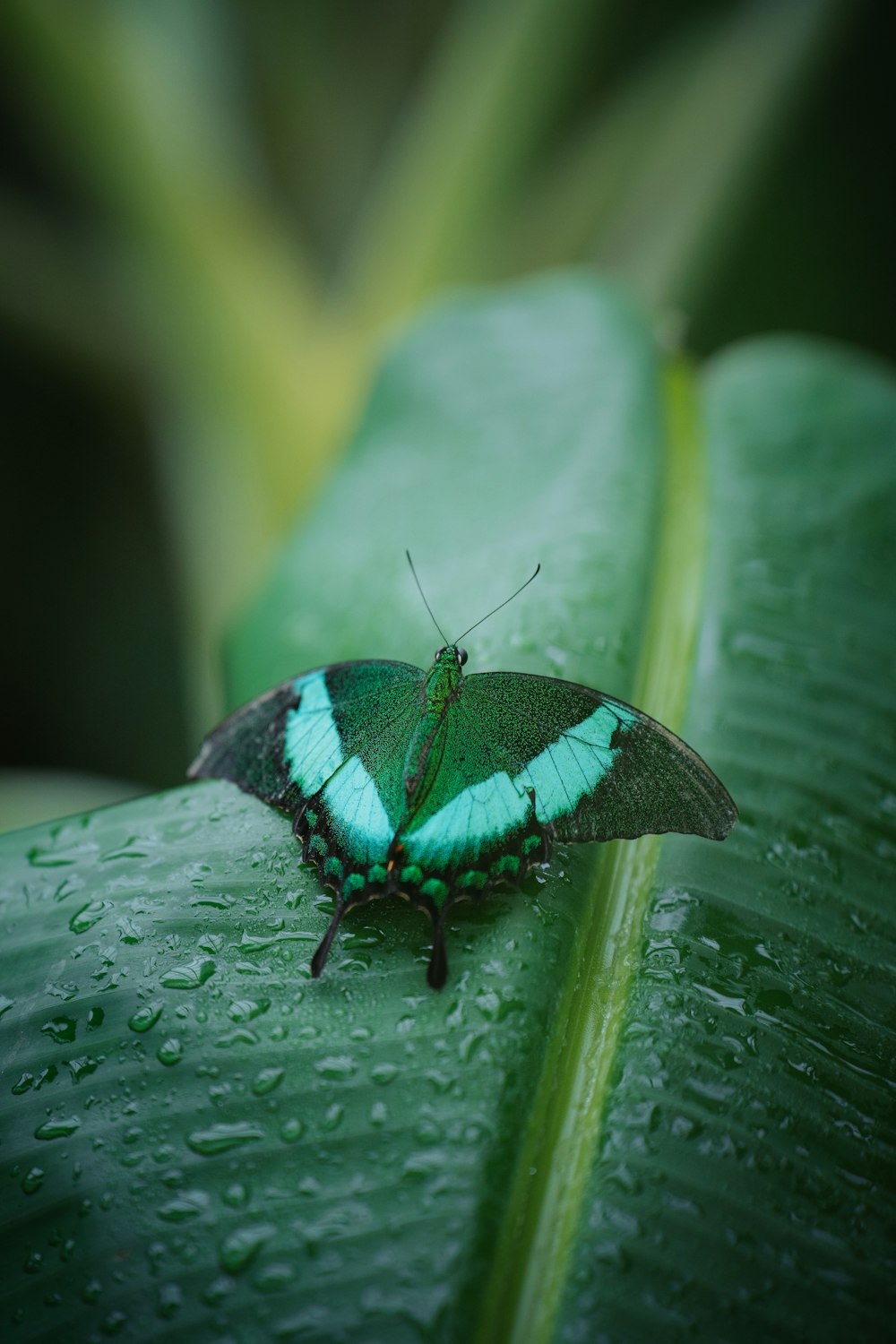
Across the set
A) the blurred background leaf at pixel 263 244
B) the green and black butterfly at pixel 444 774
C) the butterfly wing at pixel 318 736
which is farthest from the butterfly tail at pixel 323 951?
the blurred background leaf at pixel 263 244

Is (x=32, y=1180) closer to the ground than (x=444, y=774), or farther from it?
closer to the ground

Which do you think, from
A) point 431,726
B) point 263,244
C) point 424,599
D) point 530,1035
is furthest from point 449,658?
point 263,244

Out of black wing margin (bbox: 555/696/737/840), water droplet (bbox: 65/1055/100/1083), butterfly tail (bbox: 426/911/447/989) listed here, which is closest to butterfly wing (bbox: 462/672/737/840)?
black wing margin (bbox: 555/696/737/840)

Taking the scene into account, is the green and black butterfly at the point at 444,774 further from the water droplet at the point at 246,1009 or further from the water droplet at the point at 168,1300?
the water droplet at the point at 168,1300

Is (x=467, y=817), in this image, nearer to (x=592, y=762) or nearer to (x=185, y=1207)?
(x=592, y=762)

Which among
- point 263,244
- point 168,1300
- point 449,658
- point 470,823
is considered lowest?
point 168,1300

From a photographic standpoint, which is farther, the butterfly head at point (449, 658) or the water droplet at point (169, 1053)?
the butterfly head at point (449, 658)

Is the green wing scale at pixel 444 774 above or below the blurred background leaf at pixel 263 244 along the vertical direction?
below

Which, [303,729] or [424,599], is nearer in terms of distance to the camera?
[303,729]
